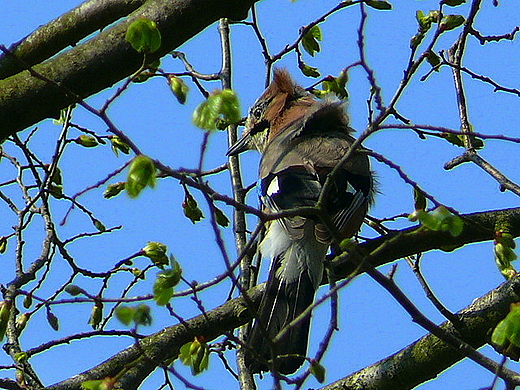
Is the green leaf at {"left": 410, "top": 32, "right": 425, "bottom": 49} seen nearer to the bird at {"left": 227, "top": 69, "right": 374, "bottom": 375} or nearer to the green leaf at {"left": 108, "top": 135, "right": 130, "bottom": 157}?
the bird at {"left": 227, "top": 69, "right": 374, "bottom": 375}

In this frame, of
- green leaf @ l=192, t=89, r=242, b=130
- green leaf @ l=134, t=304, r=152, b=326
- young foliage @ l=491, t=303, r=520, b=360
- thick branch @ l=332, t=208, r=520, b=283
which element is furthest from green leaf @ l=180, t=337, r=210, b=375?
thick branch @ l=332, t=208, r=520, b=283

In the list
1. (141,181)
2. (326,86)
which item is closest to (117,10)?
(326,86)

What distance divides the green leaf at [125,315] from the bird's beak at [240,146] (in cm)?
252

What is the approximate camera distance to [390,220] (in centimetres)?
476

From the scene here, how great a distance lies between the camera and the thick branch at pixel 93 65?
3.79 metres

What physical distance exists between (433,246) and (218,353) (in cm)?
112

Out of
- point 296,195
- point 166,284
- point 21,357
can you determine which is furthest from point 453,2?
point 21,357

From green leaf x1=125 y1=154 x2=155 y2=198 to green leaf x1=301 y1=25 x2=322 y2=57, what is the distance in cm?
217

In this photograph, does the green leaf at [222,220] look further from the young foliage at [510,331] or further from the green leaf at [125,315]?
the young foliage at [510,331]

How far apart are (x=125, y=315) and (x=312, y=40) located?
7.60ft

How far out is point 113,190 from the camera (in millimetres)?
4438

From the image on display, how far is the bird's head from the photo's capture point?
609 cm

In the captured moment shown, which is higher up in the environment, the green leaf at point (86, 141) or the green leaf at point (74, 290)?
the green leaf at point (86, 141)

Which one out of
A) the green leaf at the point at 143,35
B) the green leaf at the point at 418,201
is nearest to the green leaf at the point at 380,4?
the green leaf at the point at 418,201
